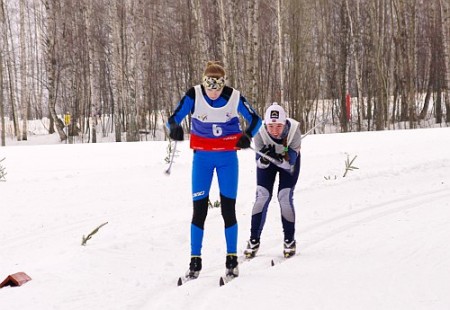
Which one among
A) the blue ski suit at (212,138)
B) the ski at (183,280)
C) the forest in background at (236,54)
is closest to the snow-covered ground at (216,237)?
the ski at (183,280)

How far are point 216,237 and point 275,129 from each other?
72.6 inches

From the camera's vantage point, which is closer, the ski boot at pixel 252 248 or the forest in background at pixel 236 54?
the ski boot at pixel 252 248

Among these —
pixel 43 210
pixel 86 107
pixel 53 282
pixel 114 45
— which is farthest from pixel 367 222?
pixel 86 107

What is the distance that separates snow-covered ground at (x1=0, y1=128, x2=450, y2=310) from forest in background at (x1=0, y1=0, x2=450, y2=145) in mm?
7836

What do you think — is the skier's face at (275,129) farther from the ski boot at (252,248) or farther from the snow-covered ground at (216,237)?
the snow-covered ground at (216,237)

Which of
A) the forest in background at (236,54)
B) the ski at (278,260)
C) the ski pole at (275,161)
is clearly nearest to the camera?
the ski at (278,260)

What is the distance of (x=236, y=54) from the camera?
2278cm

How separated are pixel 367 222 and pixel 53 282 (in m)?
4.23

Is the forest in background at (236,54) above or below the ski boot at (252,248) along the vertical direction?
above

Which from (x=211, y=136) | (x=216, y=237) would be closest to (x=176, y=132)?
(x=211, y=136)

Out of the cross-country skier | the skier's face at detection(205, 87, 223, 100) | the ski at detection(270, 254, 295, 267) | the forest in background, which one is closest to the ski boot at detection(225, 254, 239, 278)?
the ski at detection(270, 254, 295, 267)

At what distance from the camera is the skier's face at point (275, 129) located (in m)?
5.80

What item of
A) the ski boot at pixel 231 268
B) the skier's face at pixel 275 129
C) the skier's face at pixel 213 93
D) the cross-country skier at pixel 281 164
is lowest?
the ski boot at pixel 231 268

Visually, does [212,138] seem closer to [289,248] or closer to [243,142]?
[243,142]
